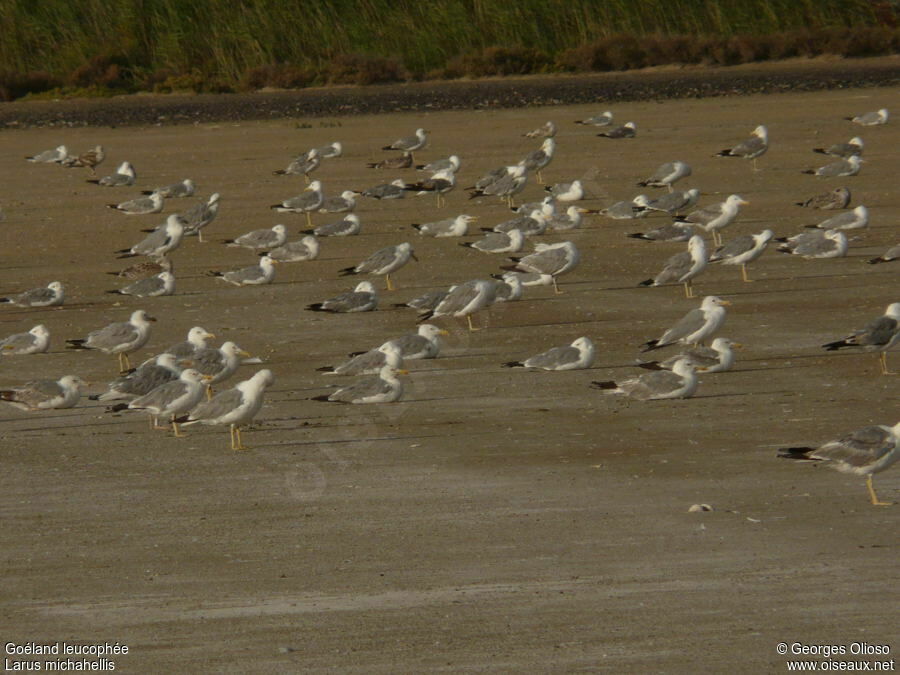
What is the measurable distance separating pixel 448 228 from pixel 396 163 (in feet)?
26.1

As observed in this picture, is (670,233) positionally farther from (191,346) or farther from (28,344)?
(28,344)

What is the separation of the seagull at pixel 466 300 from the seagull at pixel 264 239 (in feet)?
18.4

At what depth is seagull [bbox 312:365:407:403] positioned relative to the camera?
44.8 feet

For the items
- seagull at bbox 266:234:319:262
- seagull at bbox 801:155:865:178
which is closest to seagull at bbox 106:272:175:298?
seagull at bbox 266:234:319:262

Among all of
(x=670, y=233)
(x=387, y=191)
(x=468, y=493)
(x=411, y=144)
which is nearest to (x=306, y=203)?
(x=387, y=191)

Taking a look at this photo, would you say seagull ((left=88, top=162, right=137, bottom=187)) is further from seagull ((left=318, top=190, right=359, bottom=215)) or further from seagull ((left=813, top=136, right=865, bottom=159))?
seagull ((left=813, top=136, right=865, bottom=159))

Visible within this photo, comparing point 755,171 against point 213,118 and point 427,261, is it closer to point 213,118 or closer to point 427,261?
point 427,261

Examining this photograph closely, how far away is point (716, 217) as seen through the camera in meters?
22.3

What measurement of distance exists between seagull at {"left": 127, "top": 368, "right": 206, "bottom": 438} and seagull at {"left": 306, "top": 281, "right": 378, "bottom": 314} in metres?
4.75

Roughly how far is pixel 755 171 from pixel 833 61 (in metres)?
20.1

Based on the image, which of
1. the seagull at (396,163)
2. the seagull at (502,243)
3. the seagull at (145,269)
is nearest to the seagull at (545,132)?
the seagull at (396,163)

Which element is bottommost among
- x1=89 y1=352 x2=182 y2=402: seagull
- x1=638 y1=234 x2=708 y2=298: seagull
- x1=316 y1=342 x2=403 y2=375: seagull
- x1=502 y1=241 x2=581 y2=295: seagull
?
x1=638 y1=234 x2=708 y2=298: seagull

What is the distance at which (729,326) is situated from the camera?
16.8 meters

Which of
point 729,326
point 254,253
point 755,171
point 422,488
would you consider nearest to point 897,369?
point 729,326
